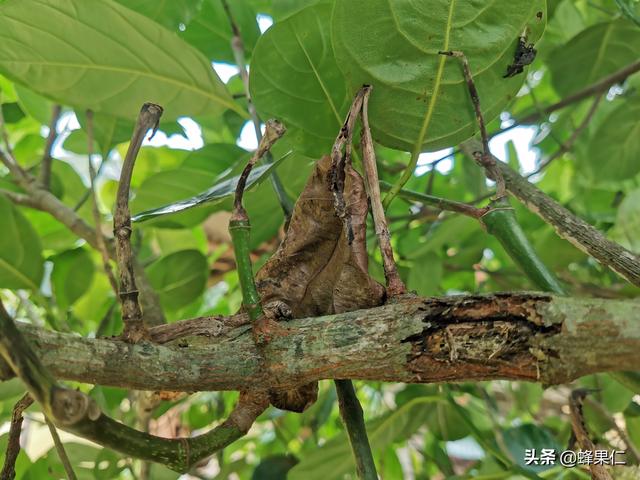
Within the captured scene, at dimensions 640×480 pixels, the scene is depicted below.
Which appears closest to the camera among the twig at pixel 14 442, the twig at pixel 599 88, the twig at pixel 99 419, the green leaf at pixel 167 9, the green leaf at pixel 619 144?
the twig at pixel 99 419

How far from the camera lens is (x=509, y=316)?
39cm

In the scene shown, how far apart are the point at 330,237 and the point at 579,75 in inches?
34.6

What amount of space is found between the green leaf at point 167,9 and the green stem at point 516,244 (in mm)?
589

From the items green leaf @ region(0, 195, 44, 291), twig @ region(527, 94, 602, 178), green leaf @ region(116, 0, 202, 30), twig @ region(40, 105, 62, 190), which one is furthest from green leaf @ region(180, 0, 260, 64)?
twig @ region(527, 94, 602, 178)

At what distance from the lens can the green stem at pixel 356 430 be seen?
493mm

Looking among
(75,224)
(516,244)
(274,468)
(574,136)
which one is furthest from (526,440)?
(75,224)

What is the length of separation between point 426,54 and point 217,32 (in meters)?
0.61

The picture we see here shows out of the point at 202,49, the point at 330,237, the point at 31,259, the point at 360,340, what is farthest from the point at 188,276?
the point at 360,340

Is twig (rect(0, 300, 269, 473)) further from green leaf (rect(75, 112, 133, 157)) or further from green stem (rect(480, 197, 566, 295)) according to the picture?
green leaf (rect(75, 112, 133, 157))

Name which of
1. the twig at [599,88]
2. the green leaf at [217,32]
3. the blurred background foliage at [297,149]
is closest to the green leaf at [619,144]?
the blurred background foliage at [297,149]

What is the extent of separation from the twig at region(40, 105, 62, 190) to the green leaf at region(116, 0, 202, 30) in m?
0.31

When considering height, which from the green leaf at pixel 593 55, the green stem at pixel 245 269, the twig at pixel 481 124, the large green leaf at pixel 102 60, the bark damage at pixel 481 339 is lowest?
the bark damage at pixel 481 339

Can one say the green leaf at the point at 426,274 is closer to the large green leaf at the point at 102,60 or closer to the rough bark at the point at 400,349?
the large green leaf at the point at 102,60

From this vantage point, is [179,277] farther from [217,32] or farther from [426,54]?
[426,54]
